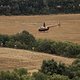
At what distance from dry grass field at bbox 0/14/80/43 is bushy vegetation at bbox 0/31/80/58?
8.08 meters

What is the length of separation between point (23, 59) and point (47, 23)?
29.7 m

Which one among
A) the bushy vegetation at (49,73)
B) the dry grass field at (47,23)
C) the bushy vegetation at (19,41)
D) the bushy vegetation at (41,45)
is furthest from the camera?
the dry grass field at (47,23)

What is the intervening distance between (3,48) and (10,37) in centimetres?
416

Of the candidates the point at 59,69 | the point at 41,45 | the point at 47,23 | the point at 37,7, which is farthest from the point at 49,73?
the point at 37,7

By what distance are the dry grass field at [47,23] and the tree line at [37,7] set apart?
4.76m

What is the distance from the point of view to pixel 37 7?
10131cm

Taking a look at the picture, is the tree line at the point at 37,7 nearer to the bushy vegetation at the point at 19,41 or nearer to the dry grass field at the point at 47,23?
the dry grass field at the point at 47,23

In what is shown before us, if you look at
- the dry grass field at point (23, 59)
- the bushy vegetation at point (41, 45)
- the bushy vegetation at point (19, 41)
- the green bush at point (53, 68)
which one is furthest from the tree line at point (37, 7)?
the green bush at point (53, 68)

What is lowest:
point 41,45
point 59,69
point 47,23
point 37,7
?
point 47,23

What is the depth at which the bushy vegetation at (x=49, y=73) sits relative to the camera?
113 feet

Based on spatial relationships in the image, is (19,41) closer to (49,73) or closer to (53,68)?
(53,68)

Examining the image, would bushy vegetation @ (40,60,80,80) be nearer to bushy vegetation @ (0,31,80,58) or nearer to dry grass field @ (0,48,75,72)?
dry grass field @ (0,48,75,72)

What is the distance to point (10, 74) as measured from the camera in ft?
114

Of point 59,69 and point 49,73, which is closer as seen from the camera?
point 49,73
